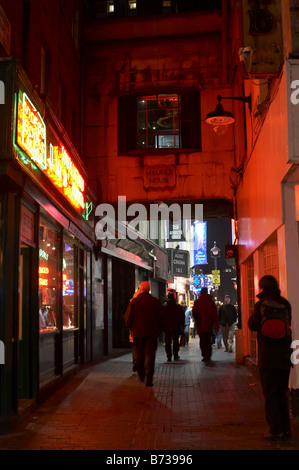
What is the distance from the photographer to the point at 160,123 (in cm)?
1519

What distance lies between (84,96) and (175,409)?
9.95 metres

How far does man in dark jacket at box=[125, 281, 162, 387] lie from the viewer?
10.2 metres

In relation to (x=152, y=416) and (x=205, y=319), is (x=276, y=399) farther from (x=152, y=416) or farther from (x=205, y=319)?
(x=205, y=319)

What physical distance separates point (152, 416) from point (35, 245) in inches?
126

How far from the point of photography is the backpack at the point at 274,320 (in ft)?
20.5

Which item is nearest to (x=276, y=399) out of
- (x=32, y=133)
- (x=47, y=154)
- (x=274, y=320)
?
(x=274, y=320)

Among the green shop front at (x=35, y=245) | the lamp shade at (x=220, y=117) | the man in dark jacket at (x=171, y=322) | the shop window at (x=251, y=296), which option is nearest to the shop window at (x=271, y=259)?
the shop window at (x=251, y=296)

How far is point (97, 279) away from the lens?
15.5 metres

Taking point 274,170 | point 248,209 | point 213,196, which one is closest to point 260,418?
point 274,170

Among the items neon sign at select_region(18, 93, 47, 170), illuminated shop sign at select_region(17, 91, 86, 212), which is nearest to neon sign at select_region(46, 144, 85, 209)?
illuminated shop sign at select_region(17, 91, 86, 212)

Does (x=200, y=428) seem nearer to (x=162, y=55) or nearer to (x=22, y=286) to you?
(x=22, y=286)

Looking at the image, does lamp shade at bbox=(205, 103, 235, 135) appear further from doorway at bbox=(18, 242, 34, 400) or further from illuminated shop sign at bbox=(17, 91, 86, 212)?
doorway at bbox=(18, 242, 34, 400)

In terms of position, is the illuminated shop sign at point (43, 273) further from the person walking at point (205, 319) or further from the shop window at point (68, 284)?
the person walking at point (205, 319)

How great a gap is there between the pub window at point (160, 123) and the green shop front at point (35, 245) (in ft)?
9.53
